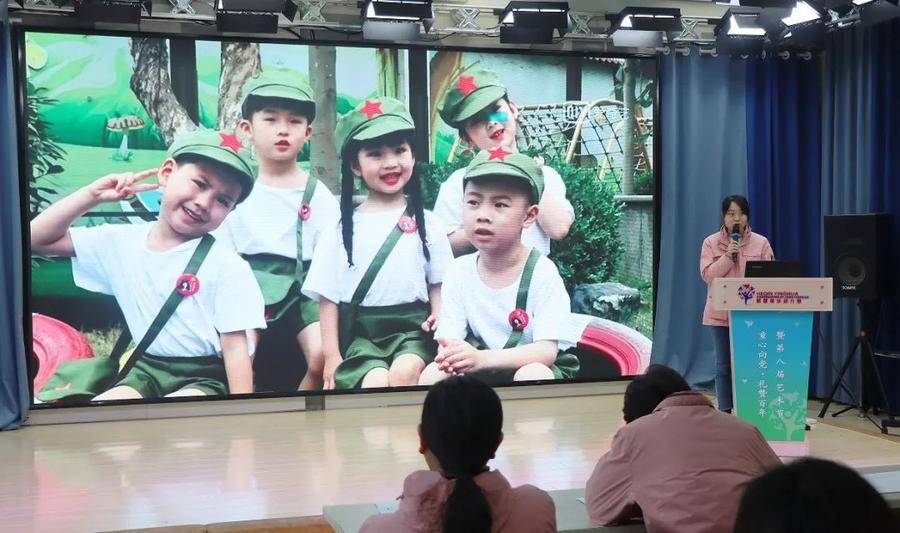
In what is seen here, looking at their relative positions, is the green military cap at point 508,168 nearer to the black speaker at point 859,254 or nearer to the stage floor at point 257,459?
the stage floor at point 257,459

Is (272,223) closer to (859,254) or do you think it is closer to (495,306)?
(495,306)

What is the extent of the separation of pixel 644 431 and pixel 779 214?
5388mm

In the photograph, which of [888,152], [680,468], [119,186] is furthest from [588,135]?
[680,468]

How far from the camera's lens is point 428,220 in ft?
22.7

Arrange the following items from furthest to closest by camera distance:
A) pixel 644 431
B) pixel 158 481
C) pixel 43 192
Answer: pixel 43 192
pixel 158 481
pixel 644 431

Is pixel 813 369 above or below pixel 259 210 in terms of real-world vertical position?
below

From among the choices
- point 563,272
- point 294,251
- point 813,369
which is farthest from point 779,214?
point 294,251

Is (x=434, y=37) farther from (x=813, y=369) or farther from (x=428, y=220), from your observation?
(x=813, y=369)

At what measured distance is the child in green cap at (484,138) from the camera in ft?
22.9

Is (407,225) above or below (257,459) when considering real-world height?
above

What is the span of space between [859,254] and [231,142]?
4211mm

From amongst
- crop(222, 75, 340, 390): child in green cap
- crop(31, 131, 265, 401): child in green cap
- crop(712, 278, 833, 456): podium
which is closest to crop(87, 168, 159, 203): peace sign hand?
crop(31, 131, 265, 401): child in green cap

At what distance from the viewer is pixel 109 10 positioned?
5.95 metres

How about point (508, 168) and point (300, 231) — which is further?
point (508, 168)
